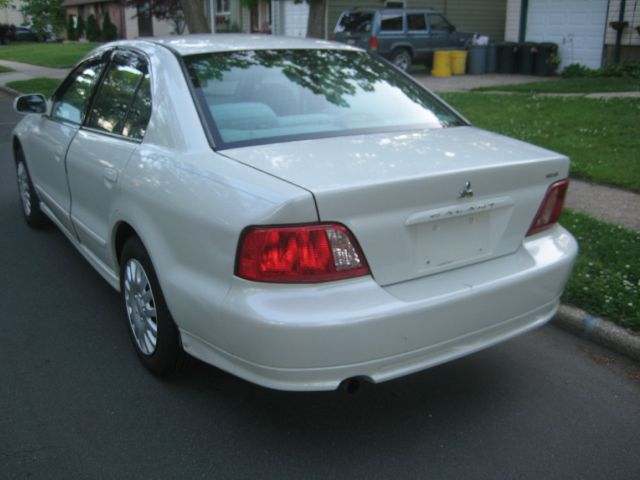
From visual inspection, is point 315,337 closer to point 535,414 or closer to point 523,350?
point 535,414

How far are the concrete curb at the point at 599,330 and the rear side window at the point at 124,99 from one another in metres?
2.70

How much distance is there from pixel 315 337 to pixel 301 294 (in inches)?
6.8

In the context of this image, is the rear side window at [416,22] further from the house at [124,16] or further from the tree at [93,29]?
the tree at [93,29]

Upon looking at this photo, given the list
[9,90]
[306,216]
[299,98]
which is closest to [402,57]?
[9,90]

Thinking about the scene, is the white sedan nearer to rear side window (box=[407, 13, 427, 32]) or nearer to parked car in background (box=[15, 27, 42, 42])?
rear side window (box=[407, 13, 427, 32])

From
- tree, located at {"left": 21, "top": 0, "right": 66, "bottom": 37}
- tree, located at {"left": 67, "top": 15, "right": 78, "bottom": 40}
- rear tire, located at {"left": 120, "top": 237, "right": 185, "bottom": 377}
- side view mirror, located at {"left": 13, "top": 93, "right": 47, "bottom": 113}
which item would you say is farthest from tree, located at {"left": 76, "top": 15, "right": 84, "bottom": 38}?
rear tire, located at {"left": 120, "top": 237, "right": 185, "bottom": 377}

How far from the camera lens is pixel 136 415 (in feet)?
10.5

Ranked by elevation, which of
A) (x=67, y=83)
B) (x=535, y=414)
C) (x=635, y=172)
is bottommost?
(x=535, y=414)

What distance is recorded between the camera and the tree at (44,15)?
1933 inches

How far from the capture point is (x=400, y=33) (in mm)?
19594

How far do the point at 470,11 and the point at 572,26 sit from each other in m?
7.51

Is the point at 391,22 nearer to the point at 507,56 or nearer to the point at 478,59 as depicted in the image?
the point at 478,59

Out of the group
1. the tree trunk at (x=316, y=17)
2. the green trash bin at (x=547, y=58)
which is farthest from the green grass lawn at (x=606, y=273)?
the green trash bin at (x=547, y=58)

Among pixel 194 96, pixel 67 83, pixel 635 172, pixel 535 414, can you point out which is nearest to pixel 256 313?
pixel 194 96
